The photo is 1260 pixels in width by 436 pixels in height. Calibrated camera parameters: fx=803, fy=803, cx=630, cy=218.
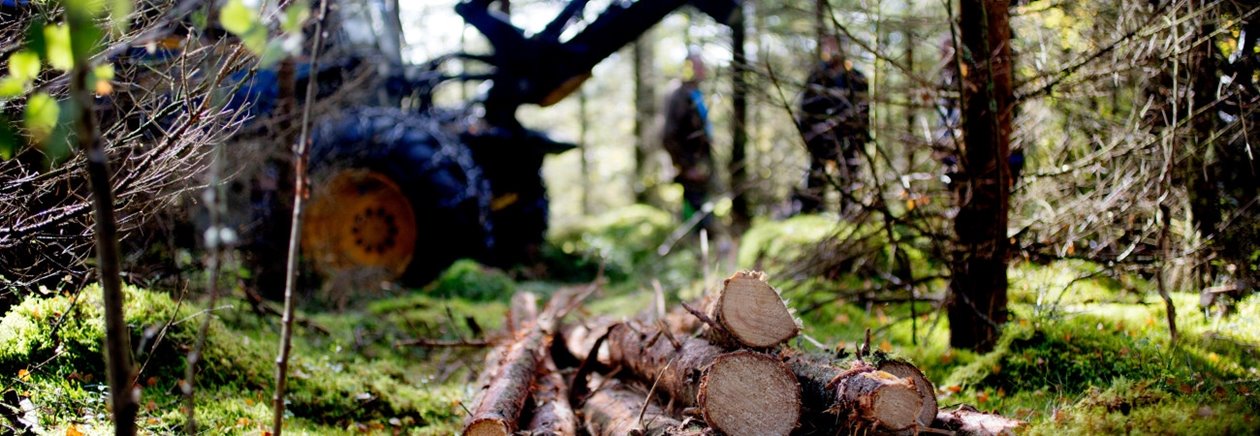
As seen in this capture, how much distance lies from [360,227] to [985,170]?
21.4 feet

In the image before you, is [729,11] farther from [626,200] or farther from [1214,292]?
[626,200]

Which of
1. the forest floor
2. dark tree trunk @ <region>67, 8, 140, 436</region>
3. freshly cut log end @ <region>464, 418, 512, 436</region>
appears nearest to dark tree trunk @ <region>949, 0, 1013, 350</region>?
the forest floor

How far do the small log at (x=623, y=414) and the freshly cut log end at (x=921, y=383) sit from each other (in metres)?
0.83

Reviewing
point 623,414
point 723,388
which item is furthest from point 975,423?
point 623,414

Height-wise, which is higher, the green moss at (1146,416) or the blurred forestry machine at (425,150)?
the blurred forestry machine at (425,150)

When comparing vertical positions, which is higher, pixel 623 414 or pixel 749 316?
pixel 749 316

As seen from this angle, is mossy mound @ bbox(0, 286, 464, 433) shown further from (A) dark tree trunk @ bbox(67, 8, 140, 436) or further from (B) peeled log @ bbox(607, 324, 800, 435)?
(B) peeled log @ bbox(607, 324, 800, 435)

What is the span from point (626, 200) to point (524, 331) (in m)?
24.5

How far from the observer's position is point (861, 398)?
2.91 m

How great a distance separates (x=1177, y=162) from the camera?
4.76 metres

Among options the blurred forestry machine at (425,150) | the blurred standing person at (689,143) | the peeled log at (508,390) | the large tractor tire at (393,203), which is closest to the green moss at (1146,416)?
the peeled log at (508,390)

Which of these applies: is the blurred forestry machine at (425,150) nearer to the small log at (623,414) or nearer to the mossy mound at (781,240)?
the mossy mound at (781,240)

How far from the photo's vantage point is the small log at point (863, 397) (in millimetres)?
2857

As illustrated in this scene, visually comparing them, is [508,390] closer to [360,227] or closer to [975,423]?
[975,423]
